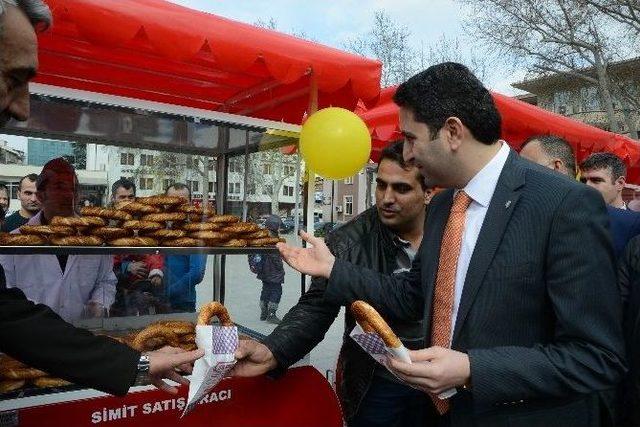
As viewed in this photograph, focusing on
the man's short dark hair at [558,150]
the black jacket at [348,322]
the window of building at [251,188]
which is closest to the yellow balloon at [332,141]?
the black jacket at [348,322]

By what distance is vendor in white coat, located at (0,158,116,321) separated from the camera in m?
3.38

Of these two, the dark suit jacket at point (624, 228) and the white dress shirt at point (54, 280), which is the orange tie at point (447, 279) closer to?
the dark suit jacket at point (624, 228)

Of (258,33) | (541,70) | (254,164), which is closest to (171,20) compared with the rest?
(258,33)

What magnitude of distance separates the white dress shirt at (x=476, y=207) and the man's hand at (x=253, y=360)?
0.98 m

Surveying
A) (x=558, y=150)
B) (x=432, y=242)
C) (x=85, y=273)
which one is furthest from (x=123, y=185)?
(x=558, y=150)

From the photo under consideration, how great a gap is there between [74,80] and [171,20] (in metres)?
1.68

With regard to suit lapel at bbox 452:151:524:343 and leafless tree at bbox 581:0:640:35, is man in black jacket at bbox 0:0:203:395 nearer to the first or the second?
suit lapel at bbox 452:151:524:343

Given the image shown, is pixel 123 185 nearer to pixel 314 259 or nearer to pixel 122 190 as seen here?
pixel 122 190

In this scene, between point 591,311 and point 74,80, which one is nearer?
point 591,311

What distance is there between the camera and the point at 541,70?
1919 centimetres

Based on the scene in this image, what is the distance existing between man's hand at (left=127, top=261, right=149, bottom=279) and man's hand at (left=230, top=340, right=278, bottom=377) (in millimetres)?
2272

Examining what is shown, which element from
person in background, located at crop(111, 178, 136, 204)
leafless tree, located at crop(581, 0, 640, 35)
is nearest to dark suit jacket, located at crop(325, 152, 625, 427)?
person in background, located at crop(111, 178, 136, 204)

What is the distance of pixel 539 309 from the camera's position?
1.51 m

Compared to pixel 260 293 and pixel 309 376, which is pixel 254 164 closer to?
pixel 309 376
